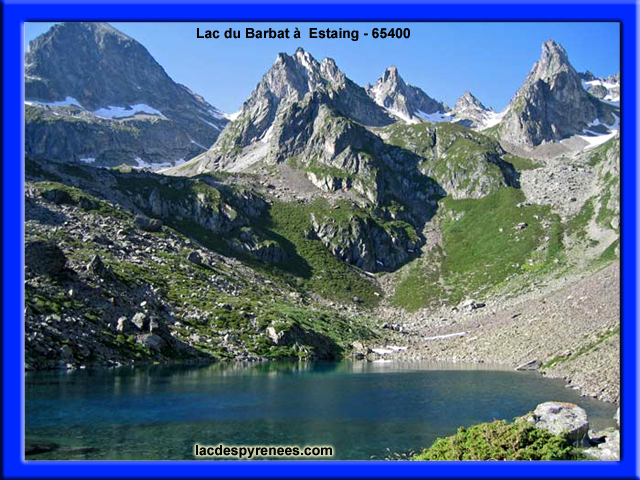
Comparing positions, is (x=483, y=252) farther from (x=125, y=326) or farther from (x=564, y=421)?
(x=564, y=421)

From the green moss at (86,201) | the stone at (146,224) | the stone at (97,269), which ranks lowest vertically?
the stone at (97,269)

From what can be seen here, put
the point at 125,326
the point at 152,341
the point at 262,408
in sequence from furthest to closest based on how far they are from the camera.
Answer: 1. the point at 152,341
2. the point at 125,326
3. the point at 262,408

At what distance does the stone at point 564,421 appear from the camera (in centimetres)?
2178

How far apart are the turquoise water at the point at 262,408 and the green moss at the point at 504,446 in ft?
19.4

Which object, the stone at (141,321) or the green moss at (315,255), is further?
the green moss at (315,255)

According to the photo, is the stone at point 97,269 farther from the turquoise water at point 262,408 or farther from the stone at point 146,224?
the stone at point 146,224

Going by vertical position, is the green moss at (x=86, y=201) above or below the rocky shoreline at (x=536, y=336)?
above

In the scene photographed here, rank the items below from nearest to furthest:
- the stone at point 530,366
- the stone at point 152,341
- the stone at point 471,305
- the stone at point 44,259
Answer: the stone at point 530,366 < the stone at point 152,341 < the stone at point 44,259 < the stone at point 471,305

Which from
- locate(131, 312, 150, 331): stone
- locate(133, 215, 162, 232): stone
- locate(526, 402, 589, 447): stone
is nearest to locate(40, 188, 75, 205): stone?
locate(133, 215, 162, 232): stone

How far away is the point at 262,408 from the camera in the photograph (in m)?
37.7

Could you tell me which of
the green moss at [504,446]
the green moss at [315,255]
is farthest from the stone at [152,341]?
the green moss at [315,255]

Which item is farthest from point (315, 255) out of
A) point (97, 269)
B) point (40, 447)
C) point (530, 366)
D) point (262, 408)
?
point (40, 447)

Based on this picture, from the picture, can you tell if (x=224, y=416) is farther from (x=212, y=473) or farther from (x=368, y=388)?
(x=212, y=473)

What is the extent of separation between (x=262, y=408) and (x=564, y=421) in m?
21.4
